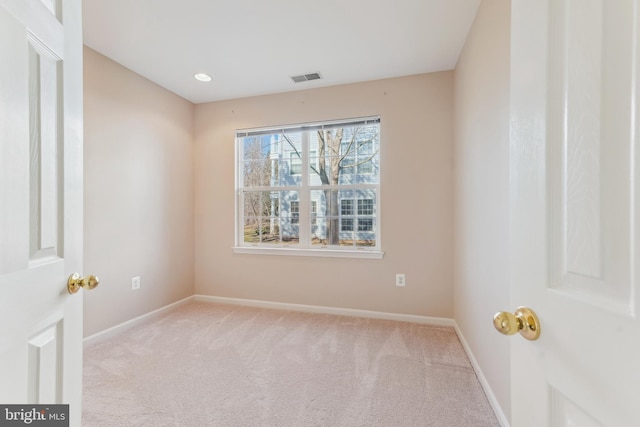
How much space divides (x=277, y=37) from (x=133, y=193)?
2.01m

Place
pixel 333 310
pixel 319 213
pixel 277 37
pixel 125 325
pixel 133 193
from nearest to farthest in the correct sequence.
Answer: pixel 277 37, pixel 125 325, pixel 133 193, pixel 333 310, pixel 319 213

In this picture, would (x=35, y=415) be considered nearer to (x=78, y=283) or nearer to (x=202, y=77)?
(x=78, y=283)

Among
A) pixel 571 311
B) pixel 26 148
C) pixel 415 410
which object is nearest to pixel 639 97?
pixel 571 311

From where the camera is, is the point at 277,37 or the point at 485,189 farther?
the point at 277,37

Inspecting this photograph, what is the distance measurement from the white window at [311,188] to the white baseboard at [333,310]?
0.61 m

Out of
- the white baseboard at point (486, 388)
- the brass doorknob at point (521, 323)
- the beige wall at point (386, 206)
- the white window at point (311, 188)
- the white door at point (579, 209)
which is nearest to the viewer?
the white door at point (579, 209)

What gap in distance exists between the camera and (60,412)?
0.78 metres

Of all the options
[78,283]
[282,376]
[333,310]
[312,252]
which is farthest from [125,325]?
[78,283]

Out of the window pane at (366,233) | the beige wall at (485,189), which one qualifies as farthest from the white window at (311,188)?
the beige wall at (485,189)

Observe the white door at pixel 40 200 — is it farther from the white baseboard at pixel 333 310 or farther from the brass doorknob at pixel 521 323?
the white baseboard at pixel 333 310

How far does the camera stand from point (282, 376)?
75.2 inches

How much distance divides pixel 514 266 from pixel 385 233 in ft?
7.36

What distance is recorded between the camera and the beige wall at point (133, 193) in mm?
2396

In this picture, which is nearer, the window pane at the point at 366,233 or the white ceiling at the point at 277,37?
the white ceiling at the point at 277,37
